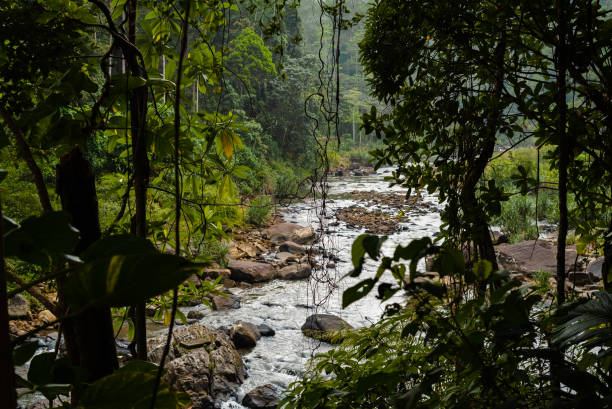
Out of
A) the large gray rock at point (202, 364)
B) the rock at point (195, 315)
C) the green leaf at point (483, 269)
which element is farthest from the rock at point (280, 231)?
the green leaf at point (483, 269)

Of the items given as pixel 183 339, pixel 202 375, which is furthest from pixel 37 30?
pixel 183 339

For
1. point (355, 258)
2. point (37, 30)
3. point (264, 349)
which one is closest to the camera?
point (355, 258)

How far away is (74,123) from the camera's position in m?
0.81

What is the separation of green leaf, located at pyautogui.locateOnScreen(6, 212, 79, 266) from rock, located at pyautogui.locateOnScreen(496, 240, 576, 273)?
730 cm

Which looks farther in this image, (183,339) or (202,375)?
(183,339)

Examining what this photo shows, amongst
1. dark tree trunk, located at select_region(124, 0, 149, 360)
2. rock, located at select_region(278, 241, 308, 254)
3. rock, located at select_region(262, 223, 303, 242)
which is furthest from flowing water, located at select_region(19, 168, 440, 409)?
dark tree trunk, located at select_region(124, 0, 149, 360)

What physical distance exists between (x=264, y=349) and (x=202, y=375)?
122 cm

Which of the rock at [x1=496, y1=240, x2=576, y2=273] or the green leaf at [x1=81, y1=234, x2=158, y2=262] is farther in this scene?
the rock at [x1=496, y1=240, x2=576, y2=273]

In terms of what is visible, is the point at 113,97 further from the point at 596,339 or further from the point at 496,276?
the point at 596,339

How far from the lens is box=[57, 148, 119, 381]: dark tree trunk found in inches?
25.1

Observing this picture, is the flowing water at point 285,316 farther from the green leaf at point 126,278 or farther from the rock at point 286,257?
the green leaf at point 126,278

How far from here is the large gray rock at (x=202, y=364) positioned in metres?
3.60

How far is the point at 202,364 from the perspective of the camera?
3809 millimetres

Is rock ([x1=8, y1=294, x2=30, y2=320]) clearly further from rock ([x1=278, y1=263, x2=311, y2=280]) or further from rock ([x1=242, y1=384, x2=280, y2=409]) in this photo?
rock ([x1=278, y1=263, x2=311, y2=280])
